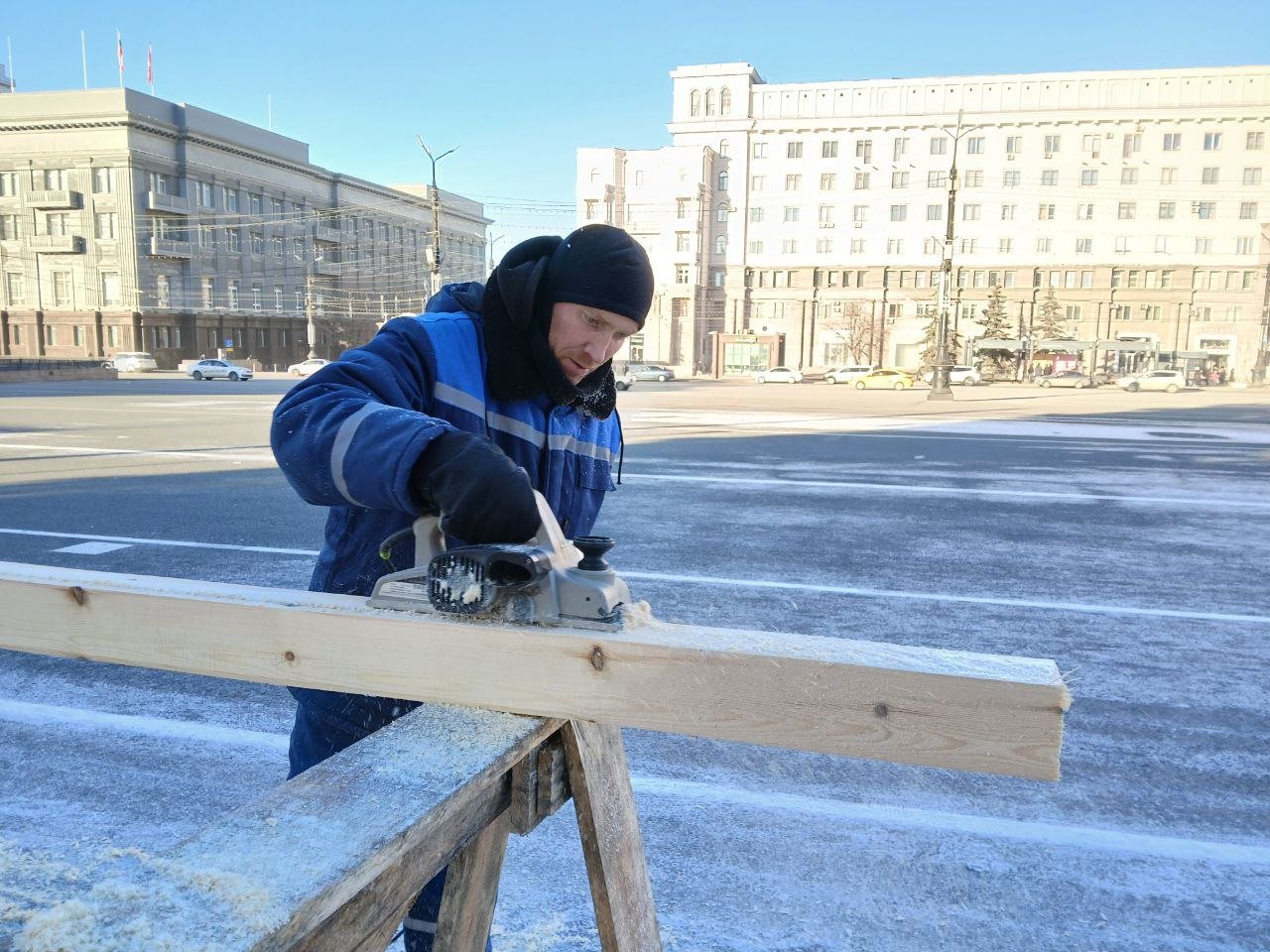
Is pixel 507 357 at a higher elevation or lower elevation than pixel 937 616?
higher

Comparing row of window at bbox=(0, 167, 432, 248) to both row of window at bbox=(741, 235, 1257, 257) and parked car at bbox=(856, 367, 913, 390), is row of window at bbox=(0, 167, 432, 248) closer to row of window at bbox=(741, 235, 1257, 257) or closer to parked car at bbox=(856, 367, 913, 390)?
row of window at bbox=(741, 235, 1257, 257)

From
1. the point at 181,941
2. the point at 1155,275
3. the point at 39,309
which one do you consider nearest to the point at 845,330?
the point at 1155,275

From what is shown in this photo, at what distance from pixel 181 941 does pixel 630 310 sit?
58.2 inches

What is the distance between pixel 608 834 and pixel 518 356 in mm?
1031

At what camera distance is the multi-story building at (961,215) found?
64562 mm

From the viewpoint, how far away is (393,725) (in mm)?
1469

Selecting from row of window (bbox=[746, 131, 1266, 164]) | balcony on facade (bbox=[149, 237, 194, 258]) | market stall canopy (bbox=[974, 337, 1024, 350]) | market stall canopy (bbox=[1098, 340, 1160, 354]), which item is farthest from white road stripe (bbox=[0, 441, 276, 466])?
row of window (bbox=[746, 131, 1266, 164])

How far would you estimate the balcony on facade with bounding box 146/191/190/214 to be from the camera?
54188 millimetres

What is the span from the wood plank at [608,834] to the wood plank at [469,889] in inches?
5.9

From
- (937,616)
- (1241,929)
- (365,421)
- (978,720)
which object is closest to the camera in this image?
(978,720)

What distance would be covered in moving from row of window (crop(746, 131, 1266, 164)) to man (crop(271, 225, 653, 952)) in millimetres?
71543

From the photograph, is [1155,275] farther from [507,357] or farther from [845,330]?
[507,357]

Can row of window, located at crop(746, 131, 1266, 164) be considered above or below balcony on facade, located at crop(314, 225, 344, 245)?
above

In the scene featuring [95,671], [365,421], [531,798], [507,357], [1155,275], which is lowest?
[95,671]
